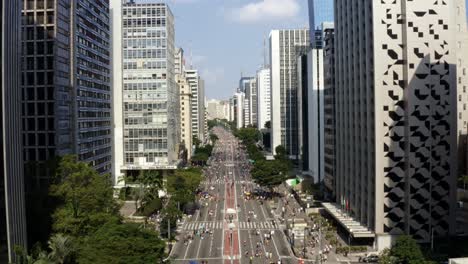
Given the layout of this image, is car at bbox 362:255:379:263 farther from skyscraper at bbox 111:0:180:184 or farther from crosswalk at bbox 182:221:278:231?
skyscraper at bbox 111:0:180:184

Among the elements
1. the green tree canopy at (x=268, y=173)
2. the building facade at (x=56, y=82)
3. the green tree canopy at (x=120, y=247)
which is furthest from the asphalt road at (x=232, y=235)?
the building facade at (x=56, y=82)

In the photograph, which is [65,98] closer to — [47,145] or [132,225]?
[47,145]

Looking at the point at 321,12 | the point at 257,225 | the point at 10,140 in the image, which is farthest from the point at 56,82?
the point at 321,12

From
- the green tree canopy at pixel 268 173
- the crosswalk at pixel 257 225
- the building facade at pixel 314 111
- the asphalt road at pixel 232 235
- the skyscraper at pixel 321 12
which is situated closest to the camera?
the asphalt road at pixel 232 235

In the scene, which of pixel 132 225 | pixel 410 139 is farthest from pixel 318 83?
pixel 132 225

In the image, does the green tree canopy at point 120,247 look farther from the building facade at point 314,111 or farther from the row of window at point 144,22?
the row of window at point 144,22

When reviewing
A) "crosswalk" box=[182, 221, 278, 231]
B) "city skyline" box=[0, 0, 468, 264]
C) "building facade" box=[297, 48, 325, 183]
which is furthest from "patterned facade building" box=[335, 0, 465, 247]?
"building facade" box=[297, 48, 325, 183]

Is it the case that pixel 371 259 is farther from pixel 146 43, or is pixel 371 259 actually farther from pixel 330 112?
pixel 146 43
